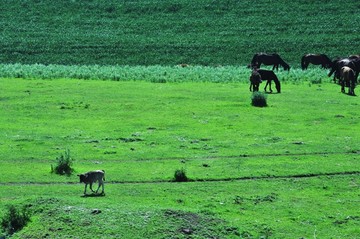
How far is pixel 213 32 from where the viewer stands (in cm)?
8575

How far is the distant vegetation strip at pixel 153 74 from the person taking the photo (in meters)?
57.0

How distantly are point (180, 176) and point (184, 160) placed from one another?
3168 mm

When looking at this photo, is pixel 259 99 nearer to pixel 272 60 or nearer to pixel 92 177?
pixel 92 177

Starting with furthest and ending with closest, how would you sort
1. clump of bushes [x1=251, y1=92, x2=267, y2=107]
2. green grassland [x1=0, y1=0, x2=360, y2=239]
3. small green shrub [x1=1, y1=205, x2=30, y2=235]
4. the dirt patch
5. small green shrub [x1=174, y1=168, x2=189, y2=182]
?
clump of bushes [x1=251, y1=92, x2=267, y2=107], small green shrub [x1=174, y1=168, x2=189, y2=182], green grassland [x1=0, y1=0, x2=360, y2=239], small green shrub [x1=1, y1=205, x2=30, y2=235], the dirt patch

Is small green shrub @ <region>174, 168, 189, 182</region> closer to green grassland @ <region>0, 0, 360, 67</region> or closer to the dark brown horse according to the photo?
the dark brown horse

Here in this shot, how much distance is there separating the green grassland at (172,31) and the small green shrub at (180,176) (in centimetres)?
4594

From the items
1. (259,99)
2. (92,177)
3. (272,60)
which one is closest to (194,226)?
(92,177)

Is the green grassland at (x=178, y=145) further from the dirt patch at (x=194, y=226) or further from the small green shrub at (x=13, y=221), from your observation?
the small green shrub at (x=13, y=221)

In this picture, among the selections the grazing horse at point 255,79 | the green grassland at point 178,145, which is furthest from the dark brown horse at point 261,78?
the green grassland at point 178,145

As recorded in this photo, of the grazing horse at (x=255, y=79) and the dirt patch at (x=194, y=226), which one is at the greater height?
the grazing horse at (x=255, y=79)

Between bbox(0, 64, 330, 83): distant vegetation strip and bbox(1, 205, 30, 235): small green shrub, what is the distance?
33034 millimetres

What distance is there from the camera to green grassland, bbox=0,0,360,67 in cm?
7712

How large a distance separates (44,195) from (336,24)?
6484 centimetres

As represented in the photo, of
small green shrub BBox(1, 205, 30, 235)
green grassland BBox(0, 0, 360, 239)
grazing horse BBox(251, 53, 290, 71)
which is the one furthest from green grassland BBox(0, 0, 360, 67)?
small green shrub BBox(1, 205, 30, 235)
